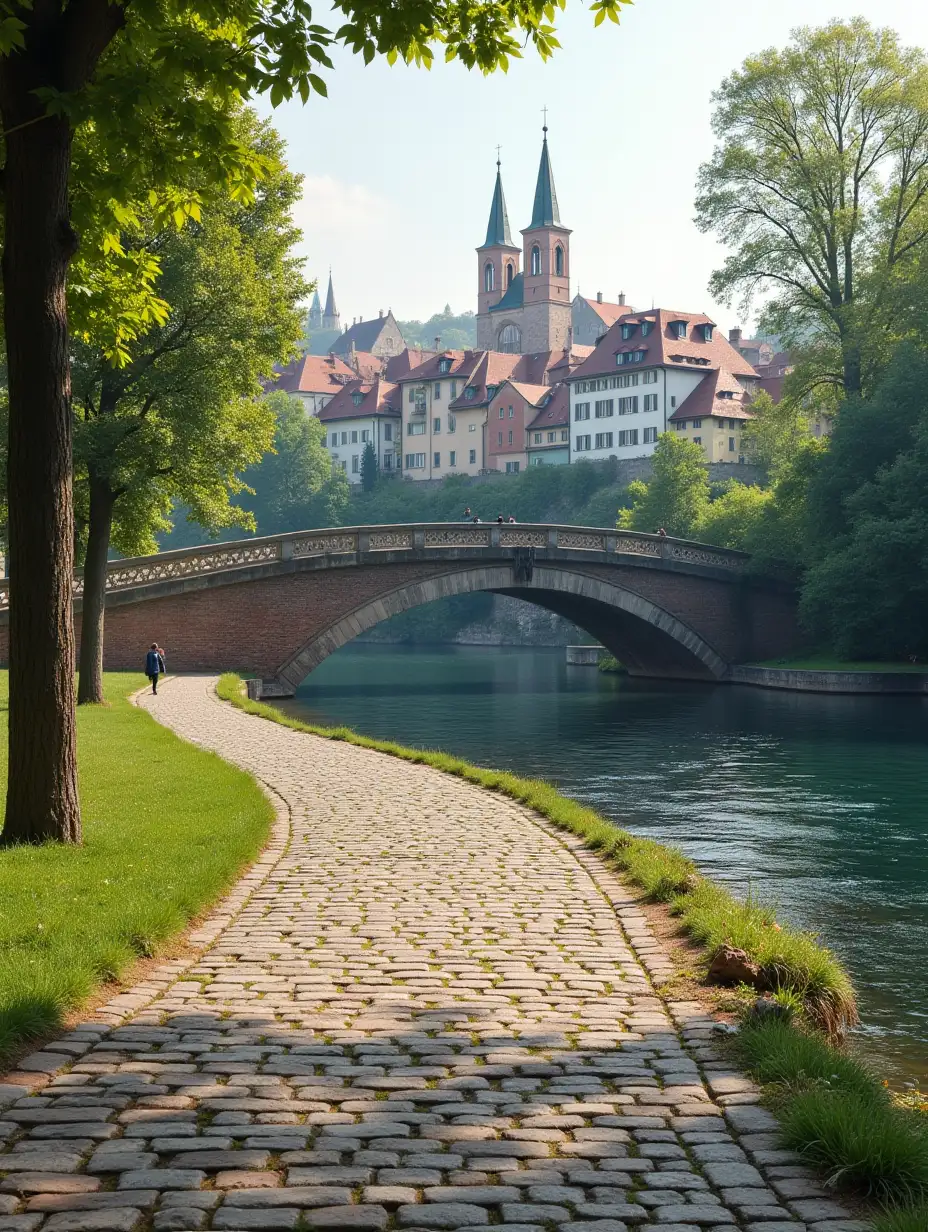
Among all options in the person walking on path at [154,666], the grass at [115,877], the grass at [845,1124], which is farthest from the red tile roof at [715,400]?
the grass at [845,1124]

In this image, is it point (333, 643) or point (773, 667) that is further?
point (773, 667)

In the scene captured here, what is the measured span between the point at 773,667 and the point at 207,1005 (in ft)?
148

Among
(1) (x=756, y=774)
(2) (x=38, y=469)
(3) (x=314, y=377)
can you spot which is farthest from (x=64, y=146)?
(3) (x=314, y=377)

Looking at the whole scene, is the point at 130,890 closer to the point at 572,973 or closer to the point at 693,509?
A: the point at 572,973

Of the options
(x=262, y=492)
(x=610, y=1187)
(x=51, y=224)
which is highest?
A: (x=262, y=492)

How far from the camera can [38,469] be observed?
33.7 feet

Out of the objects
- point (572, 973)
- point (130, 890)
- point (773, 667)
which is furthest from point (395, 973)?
point (773, 667)

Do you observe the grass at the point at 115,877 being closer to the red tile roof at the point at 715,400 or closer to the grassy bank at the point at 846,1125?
the grassy bank at the point at 846,1125

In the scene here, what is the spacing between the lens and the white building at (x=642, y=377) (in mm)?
96312

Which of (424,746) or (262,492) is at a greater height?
(262,492)

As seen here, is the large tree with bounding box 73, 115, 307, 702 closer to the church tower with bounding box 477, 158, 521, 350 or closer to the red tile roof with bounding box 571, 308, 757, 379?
the red tile roof with bounding box 571, 308, 757, 379

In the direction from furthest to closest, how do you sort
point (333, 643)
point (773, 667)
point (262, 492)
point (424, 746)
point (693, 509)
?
1. point (262, 492)
2. point (693, 509)
3. point (773, 667)
4. point (333, 643)
5. point (424, 746)

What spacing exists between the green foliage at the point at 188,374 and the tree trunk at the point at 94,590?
0.15 m

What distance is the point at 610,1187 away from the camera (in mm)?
4816
